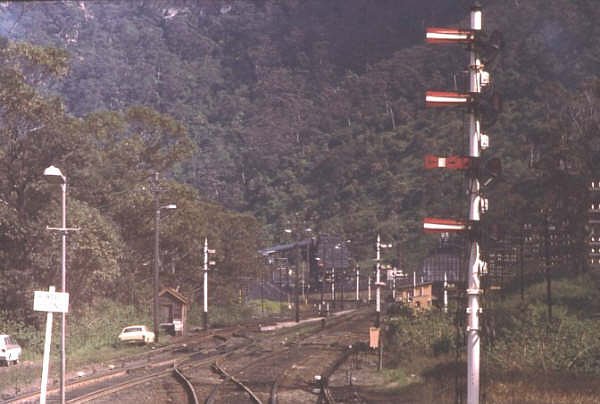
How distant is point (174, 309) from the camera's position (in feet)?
234

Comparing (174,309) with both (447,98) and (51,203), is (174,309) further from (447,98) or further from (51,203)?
(447,98)

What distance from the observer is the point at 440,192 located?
152625 millimetres

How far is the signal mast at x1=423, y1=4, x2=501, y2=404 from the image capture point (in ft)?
68.5

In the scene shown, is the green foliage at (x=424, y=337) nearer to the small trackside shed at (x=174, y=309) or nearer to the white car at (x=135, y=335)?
the white car at (x=135, y=335)

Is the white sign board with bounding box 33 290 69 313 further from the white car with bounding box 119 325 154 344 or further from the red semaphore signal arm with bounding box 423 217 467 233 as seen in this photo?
the white car with bounding box 119 325 154 344

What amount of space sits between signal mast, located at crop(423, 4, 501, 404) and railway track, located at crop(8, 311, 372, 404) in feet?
31.2

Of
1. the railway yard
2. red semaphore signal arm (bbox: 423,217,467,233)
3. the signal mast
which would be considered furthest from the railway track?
red semaphore signal arm (bbox: 423,217,467,233)

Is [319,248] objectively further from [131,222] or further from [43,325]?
[43,325]

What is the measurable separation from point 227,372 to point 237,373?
641 millimetres

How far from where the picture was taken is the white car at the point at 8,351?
150 ft

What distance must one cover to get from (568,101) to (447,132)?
119457mm

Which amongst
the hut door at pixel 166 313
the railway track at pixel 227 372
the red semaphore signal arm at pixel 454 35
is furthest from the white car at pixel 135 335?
the red semaphore signal arm at pixel 454 35

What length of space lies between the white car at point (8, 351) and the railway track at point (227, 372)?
5.07 metres

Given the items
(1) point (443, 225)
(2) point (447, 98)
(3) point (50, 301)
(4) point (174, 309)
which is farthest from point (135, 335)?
(2) point (447, 98)
